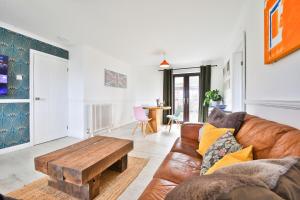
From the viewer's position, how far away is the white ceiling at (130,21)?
215cm

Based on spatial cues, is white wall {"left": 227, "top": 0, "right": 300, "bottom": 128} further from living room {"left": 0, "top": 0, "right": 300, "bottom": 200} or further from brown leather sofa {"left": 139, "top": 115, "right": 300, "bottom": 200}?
brown leather sofa {"left": 139, "top": 115, "right": 300, "bottom": 200}

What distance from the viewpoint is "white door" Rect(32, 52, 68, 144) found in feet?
10.4

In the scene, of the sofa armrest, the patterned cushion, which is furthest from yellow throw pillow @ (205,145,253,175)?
the sofa armrest

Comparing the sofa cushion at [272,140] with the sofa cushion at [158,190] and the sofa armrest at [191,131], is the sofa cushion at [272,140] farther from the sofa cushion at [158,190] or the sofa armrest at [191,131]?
the sofa armrest at [191,131]

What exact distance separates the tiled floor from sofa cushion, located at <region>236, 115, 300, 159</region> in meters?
1.22

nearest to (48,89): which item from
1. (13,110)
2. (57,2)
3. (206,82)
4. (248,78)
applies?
(13,110)

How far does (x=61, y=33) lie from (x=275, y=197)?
149 inches

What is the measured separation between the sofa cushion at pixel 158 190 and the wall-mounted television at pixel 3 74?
10.1 feet

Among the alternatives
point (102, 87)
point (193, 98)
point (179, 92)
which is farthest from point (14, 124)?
point (193, 98)

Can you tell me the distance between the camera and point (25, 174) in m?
1.95

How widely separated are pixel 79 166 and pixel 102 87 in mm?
3287

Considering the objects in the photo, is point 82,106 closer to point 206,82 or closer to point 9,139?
point 9,139

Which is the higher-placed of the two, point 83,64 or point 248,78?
point 83,64

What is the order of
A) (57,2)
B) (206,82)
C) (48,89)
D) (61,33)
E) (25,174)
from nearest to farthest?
1. (25,174)
2. (57,2)
3. (61,33)
4. (48,89)
5. (206,82)
